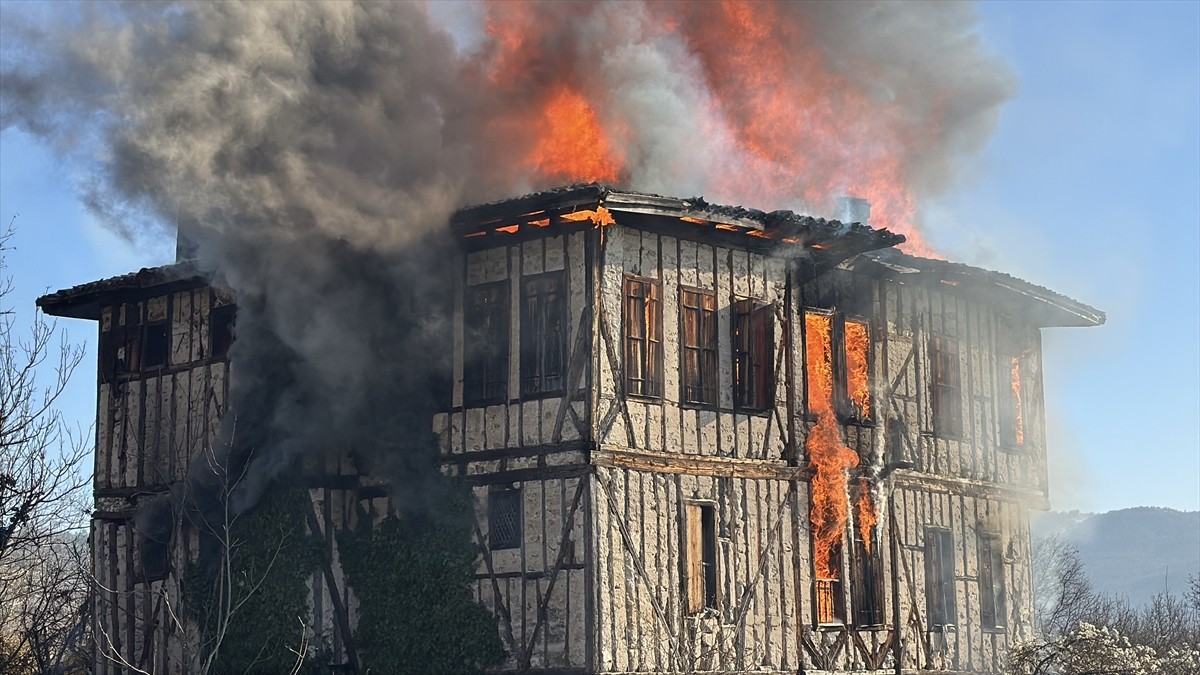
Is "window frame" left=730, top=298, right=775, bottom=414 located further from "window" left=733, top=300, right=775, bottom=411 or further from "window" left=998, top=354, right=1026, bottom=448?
"window" left=998, top=354, right=1026, bottom=448

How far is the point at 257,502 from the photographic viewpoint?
22688 mm

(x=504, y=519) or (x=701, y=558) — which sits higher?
(x=504, y=519)

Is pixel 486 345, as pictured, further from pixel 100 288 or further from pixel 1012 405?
pixel 1012 405

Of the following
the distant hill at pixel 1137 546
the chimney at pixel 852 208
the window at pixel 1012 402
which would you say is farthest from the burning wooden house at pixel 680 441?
the distant hill at pixel 1137 546

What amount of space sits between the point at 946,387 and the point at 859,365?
8.24ft

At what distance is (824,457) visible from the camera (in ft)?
78.3

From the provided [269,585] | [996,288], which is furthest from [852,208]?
[269,585]

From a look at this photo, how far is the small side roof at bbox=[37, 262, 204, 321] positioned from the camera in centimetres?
2456

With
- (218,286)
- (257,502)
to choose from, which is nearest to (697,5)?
(218,286)

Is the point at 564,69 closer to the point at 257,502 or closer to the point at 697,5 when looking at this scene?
the point at 697,5

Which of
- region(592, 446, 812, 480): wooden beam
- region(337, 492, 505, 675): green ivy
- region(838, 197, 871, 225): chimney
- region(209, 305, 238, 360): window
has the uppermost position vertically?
region(838, 197, 871, 225): chimney

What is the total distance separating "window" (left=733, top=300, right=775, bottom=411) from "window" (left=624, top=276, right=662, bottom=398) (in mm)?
1653

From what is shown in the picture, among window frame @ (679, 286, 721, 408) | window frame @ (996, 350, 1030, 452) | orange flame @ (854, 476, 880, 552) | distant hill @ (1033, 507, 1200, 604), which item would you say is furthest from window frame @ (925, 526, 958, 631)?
distant hill @ (1033, 507, 1200, 604)

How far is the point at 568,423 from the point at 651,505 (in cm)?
168
